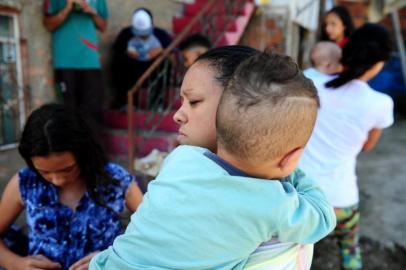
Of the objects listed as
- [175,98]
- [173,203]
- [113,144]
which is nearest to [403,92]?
[175,98]

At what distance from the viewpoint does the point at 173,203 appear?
87 centimetres

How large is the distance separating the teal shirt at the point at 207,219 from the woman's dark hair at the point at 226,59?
0.18 meters

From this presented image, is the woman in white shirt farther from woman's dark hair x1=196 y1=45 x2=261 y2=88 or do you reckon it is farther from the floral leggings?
woman's dark hair x1=196 y1=45 x2=261 y2=88

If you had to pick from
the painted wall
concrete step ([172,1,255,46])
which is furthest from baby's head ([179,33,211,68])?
concrete step ([172,1,255,46])

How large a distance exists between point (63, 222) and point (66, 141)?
13.5 inches

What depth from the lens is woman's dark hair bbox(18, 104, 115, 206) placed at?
5.38 ft

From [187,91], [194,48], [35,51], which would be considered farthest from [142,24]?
[187,91]

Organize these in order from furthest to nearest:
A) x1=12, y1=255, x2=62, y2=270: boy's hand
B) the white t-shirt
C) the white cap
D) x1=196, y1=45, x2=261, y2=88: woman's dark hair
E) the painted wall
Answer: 1. the white cap
2. the painted wall
3. the white t-shirt
4. x1=12, y1=255, x2=62, y2=270: boy's hand
5. x1=196, y1=45, x2=261, y2=88: woman's dark hair

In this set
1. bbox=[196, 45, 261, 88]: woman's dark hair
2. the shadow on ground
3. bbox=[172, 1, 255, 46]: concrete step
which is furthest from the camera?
bbox=[172, 1, 255, 46]: concrete step

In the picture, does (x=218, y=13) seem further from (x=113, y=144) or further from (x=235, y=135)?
(x=235, y=135)

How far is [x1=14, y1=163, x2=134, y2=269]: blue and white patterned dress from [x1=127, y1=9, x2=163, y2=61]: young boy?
3456 mm

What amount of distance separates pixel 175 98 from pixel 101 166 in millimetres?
3157

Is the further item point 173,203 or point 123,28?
point 123,28

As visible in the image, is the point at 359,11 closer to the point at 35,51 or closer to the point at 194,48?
the point at 194,48
